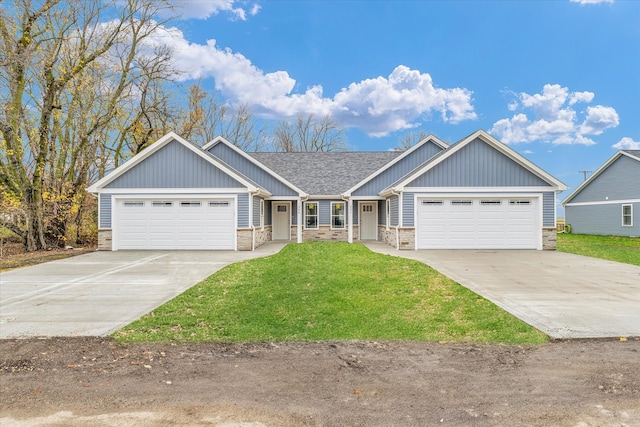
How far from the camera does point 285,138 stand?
135 ft

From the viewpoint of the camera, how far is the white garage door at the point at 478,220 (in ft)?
53.7

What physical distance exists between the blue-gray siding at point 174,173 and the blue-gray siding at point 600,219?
77.0 feet

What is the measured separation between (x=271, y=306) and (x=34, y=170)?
1690cm

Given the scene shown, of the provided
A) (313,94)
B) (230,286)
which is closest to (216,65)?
(313,94)

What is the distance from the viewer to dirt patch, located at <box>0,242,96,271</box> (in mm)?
13118

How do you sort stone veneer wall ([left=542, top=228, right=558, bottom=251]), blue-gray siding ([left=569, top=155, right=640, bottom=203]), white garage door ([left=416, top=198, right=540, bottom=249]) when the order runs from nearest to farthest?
stone veneer wall ([left=542, top=228, right=558, bottom=251]), white garage door ([left=416, top=198, right=540, bottom=249]), blue-gray siding ([left=569, top=155, right=640, bottom=203])

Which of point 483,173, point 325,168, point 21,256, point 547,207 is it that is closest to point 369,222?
point 325,168

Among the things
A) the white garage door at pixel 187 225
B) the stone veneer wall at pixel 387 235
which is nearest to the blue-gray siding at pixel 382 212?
the stone veneer wall at pixel 387 235

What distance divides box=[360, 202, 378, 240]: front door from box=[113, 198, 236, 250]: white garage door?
8.13 m

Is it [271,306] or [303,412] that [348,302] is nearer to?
[271,306]

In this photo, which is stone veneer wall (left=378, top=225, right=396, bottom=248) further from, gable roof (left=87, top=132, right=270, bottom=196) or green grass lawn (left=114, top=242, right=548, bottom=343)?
green grass lawn (left=114, top=242, right=548, bottom=343)

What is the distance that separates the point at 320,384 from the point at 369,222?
18.3 m

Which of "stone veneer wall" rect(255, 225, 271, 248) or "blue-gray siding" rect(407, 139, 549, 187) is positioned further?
"stone veneer wall" rect(255, 225, 271, 248)

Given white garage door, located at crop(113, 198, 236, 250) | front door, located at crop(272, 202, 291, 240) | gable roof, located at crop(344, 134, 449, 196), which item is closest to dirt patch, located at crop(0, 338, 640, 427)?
white garage door, located at crop(113, 198, 236, 250)
